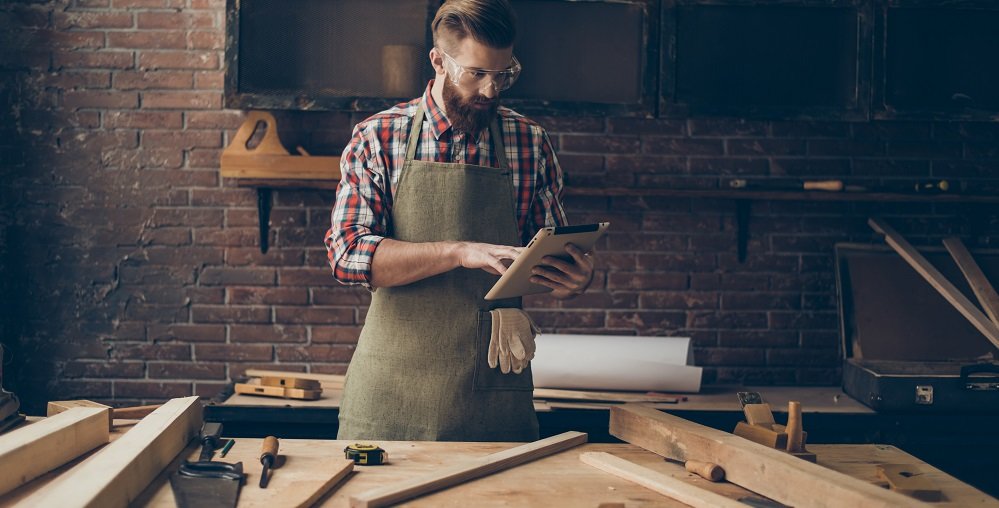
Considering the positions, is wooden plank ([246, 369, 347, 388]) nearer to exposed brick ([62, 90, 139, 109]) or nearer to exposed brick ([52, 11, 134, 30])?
exposed brick ([62, 90, 139, 109])

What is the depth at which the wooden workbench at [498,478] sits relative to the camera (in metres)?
1.49

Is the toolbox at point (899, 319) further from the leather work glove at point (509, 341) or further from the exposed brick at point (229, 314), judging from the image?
the exposed brick at point (229, 314)

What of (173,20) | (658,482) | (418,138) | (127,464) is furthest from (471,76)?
(173,20)

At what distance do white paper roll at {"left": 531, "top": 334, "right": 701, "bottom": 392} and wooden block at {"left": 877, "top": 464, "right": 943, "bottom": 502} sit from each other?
4.76ft

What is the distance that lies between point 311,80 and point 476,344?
5.21 feet

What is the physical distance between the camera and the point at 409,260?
2.12 m

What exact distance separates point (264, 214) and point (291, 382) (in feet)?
2.46

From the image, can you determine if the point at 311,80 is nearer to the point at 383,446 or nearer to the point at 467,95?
the point at 467,95

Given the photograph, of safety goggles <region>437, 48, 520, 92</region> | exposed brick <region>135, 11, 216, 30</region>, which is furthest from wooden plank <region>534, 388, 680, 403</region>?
exposed brick <region>135, 11, 216, 30</region>

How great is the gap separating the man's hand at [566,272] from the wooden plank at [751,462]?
339 mm

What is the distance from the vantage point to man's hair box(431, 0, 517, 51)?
2.20 m

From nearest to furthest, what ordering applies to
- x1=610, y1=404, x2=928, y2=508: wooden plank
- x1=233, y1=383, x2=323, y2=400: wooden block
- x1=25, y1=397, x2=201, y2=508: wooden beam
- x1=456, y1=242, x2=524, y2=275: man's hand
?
1. x1=25, y1=397, x2=201, y2=508: wooden beam
2. x1=610, y1=404, x2=928, y2=508: wooden plank
3. x1=456, y1=242, x2=524, y2=275: man's hand
4. x1=233, y1=383, x2=323, y2=400: wooden block

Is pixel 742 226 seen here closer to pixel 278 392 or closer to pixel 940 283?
pixel 940 283

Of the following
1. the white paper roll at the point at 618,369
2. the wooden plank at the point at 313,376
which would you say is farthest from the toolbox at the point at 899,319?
the wooden plank at the point at 313,376
